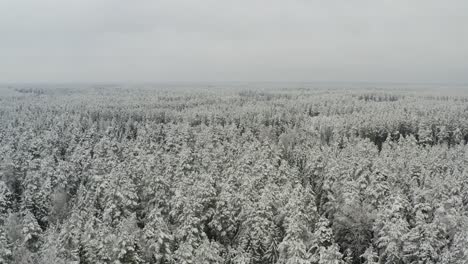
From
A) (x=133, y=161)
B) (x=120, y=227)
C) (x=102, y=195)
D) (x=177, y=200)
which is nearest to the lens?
(x=120, y=227)

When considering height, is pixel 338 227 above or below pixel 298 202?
below

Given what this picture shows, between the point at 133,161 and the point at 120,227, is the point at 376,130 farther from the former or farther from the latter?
the point at 120,227

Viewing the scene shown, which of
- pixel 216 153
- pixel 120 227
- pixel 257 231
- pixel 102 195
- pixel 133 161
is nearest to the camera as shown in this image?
pixel 120 227

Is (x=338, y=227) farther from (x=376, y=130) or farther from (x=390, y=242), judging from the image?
(x=376, y=130)

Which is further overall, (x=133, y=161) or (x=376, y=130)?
(x=376, y=130)

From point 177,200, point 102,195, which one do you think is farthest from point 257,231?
point 102,195

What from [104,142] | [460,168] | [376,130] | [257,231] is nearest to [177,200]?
[257,231]

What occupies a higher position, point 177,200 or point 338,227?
point 177,200

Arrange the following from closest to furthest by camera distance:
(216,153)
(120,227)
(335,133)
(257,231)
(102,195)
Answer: (120,227) → (257,231) → (102,195) → (216,153) → (335,133)

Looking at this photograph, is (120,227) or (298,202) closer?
(120,227)
